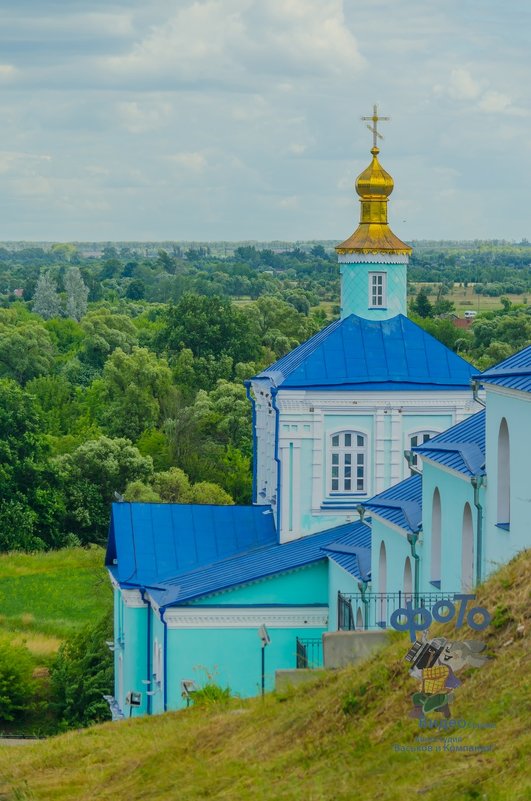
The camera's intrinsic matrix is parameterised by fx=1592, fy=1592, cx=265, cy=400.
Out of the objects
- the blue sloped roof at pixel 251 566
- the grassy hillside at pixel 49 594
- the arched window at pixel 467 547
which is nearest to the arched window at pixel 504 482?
the arched window at pixel 467 547

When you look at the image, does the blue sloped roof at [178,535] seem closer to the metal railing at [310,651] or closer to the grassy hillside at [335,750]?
the metal railing at [310,651]

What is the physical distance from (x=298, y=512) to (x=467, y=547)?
9.54 meters

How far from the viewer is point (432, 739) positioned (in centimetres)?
1044

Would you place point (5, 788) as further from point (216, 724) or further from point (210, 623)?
point (210, 623)

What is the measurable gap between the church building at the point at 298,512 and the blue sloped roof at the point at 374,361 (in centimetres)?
2

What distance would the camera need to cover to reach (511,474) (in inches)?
592

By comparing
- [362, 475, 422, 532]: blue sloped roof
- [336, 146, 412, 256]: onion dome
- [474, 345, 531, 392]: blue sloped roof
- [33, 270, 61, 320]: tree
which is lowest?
[362, 475, 422, 532]: blue sloped roof

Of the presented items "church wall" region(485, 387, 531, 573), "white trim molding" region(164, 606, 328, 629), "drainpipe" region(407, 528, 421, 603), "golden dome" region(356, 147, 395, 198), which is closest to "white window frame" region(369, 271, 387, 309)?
"golden dome" region(356, 147, 395, 198)

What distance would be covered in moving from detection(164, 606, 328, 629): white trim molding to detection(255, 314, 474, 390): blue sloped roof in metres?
3.86

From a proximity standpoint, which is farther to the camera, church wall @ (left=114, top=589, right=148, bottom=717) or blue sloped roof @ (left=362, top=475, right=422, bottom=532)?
church wall @ (left=114, top=589, right=148, bottom=717)

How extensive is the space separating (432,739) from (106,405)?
171ft

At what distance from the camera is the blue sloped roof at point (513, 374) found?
47.9 feet

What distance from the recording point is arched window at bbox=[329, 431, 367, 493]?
25812 millimetres
